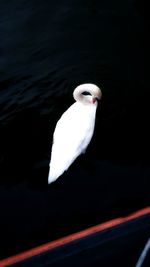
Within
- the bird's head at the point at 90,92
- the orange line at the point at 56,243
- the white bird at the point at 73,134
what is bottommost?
the orange line at the point at 56,243

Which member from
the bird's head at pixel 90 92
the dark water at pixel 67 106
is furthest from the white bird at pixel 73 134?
the dark water at pixel 67 106

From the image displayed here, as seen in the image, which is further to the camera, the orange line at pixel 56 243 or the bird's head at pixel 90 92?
the bird's head at pixel 90 92

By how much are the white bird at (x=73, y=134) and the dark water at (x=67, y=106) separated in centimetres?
66

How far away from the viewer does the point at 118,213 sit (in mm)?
5078

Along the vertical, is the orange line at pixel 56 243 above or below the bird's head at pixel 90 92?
below

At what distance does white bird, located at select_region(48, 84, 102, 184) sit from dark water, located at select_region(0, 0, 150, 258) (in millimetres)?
656

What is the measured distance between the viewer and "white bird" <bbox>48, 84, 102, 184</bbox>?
5059 millimetres

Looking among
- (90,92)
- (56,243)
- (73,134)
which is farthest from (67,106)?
(56,243)

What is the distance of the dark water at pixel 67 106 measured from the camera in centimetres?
524

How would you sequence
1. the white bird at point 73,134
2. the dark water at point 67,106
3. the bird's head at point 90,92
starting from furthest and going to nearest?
the bird's head at point 90,92 → the dark water at point 67,106 → the white bird at point 73,134

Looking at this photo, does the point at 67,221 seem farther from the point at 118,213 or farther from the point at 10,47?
the point at 10,47

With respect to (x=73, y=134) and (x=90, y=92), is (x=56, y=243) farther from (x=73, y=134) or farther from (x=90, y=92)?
(x=90, y=92)

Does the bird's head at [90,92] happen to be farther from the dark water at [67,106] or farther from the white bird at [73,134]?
the dark water at [67,106]

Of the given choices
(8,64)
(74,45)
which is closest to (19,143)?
(8,64)
